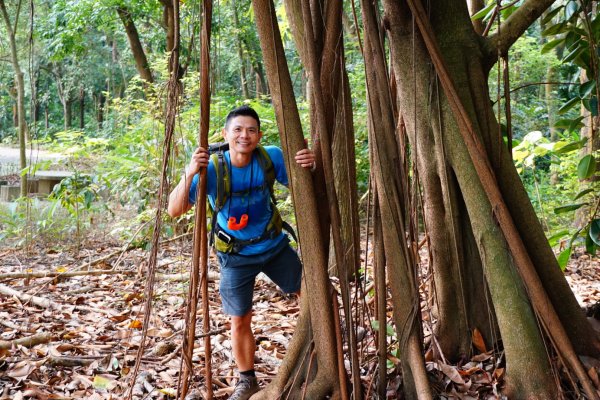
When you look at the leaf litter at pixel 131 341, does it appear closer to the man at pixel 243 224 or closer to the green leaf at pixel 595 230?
the man at pixel 243 224

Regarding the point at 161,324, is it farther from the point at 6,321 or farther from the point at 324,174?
the point at 324,174

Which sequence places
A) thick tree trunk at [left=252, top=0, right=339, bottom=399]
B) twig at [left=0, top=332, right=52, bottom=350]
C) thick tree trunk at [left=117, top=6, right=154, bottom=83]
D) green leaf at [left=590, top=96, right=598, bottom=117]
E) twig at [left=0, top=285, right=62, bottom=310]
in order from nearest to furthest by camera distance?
thick tree trunk at [left=252, top=0, right=339, bottom=399], green leaf at [left=590, top=96, right=598, bottom=117], twig at [left=0, top=332, right=52, bottom=350], twig at [left=0, top=285, right=62, bottom=310], thick tree trunk at [left=117, top=6, right=154, bottom=83]

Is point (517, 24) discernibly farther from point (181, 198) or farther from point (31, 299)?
point (31, 299)

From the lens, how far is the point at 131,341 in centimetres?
368

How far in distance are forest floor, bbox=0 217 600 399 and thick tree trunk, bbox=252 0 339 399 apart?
250 mm

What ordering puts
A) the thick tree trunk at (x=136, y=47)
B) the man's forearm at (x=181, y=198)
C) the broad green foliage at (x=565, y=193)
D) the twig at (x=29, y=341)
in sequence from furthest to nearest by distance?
the thick tree trunk at (x=136, y=47)
the twig at (x=29, y=341)
the broad green foliage at (x=565, y=193)
the man's forearm at (x=181, y=198)

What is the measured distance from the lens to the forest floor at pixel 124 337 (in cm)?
281

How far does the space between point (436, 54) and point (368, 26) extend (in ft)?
1.03

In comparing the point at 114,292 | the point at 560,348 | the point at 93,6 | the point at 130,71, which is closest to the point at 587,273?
the point at 560,348

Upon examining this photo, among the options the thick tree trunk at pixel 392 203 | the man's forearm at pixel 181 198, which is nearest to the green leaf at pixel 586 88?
the thick tree trunk at pixel 392 203

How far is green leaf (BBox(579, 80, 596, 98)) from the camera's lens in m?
2.76

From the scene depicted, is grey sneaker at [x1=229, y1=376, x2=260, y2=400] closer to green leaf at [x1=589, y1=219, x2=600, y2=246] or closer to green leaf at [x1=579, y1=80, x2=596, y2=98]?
green leaf at [x1=589, y1=219, x2=600, y2=246]

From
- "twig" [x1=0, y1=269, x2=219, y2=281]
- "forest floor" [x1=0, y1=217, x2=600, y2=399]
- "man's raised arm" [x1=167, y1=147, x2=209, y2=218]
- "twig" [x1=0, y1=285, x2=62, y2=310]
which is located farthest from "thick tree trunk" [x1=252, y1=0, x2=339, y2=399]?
"twig" [x1=0, y1=285, x2=62, y2=310]

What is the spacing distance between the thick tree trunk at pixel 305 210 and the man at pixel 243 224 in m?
0.45
